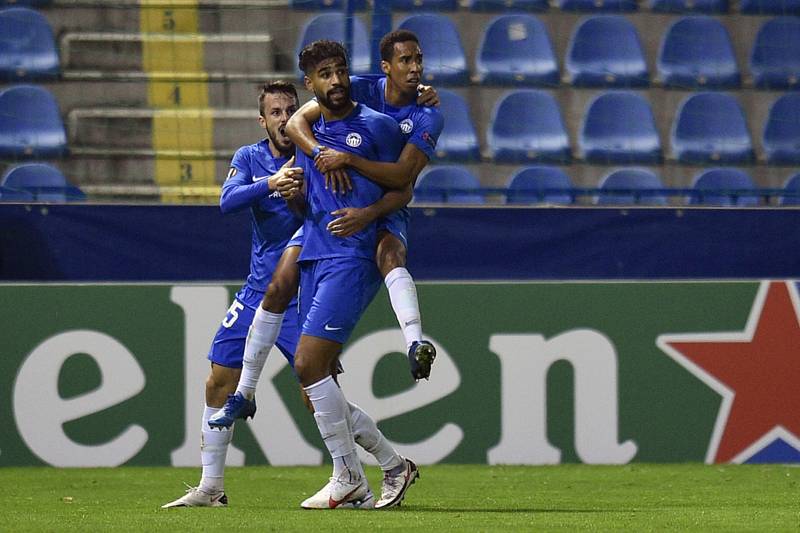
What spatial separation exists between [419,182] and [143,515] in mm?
Result: 4352

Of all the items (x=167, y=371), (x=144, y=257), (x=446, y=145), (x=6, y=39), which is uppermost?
(x=6, y=39)

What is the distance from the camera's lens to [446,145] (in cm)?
991

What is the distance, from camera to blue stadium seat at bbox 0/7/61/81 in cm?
1020

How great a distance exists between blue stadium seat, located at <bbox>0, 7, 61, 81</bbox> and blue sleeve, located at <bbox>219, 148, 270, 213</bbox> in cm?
413

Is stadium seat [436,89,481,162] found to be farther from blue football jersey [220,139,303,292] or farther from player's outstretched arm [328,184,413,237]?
player's outstretched arm [328,184,413,237]

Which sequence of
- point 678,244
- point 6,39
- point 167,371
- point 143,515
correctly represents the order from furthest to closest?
point 6,39 → point 678,244 → point 167,371 → point 143,515

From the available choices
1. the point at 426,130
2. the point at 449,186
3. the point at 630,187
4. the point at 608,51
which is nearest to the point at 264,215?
the point at 426,130

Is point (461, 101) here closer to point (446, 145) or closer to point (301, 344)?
point (446, 145)

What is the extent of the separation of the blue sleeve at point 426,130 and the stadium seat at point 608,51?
490 cm

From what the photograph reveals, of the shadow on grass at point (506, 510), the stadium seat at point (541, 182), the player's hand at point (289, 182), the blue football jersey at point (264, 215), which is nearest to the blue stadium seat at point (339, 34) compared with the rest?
the stadium seat at point (541, 182)

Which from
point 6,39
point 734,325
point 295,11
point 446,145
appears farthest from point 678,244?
point 6,39

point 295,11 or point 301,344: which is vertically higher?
point 295,11

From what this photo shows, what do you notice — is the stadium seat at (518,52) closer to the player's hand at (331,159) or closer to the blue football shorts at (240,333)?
the blue football shorts at (240,333)

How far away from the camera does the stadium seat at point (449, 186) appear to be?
940cm
